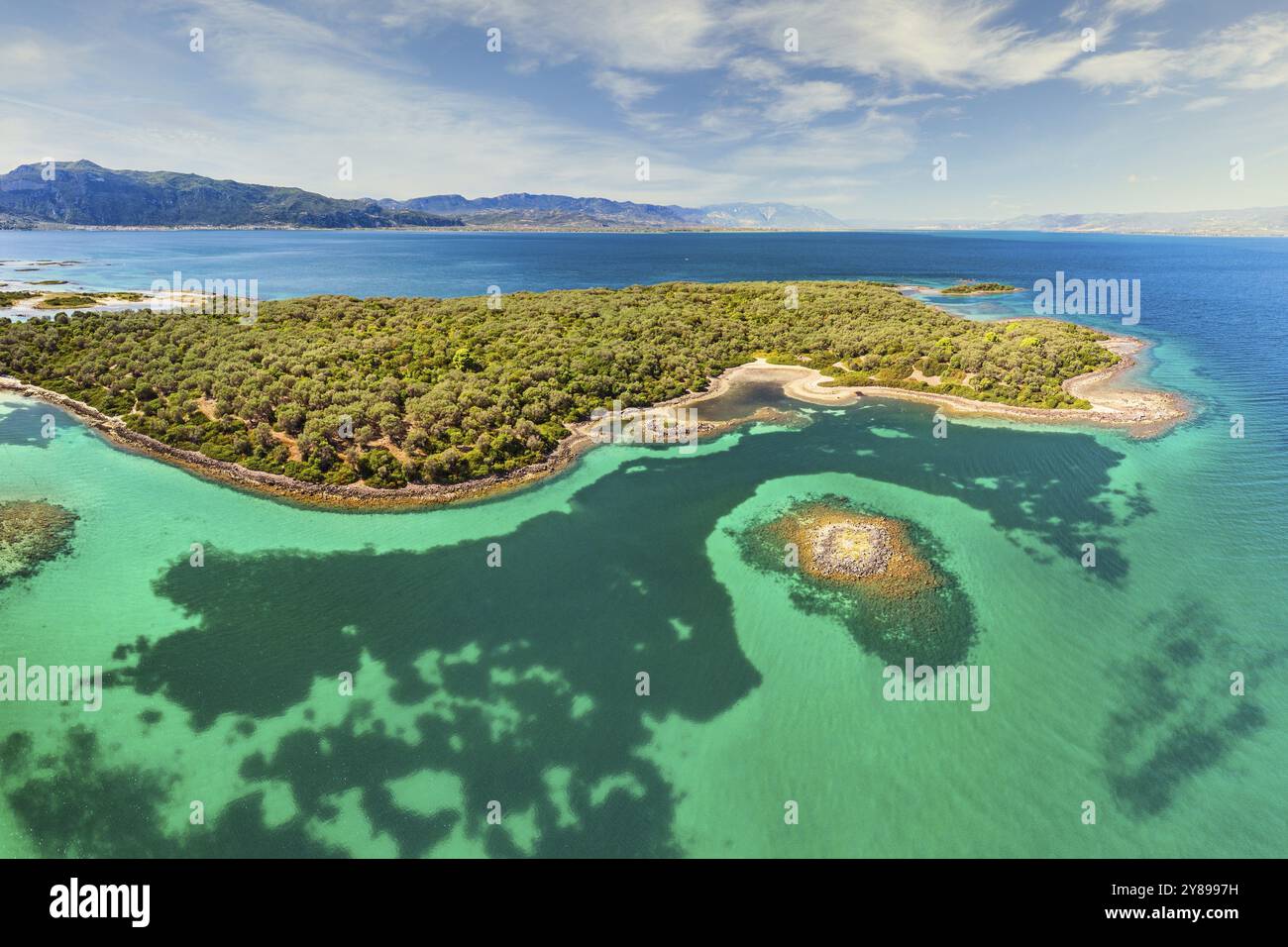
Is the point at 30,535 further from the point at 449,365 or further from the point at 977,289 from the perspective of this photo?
the point at 977,289

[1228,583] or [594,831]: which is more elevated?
[1228,583]

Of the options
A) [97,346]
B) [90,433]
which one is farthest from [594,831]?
[97,346]

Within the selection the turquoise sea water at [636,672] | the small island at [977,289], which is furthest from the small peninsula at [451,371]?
the small island at [977,289]

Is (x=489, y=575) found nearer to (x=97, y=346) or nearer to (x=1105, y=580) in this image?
(x=1105, y=580)

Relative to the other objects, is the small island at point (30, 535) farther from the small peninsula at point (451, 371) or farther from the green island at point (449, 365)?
the green island at point (449, 365)

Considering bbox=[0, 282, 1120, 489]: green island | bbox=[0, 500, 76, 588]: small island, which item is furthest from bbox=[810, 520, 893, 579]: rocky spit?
bbox=[0, 500, 76, 588]: small island

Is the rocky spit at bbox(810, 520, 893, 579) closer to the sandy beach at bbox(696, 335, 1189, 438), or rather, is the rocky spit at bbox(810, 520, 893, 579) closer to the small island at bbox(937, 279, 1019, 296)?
the sandy beach at bbox(696, 335, 1189, 438)
